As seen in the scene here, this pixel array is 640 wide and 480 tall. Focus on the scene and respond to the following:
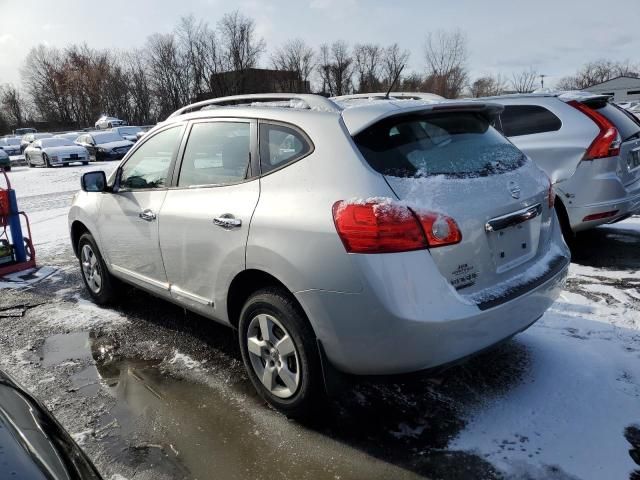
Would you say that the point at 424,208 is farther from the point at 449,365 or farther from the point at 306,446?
the point at 306,446

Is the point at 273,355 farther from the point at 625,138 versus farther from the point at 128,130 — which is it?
the point at 128,130

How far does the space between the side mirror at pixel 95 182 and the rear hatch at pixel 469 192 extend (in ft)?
8.88

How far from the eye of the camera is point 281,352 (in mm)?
2801

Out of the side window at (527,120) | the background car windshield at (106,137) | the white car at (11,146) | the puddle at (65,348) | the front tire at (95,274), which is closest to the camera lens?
the puddle at (65,348)

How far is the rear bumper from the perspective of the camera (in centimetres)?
231

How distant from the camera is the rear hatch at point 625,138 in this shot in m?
5.21

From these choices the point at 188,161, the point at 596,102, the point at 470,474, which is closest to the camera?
the point at 470,474

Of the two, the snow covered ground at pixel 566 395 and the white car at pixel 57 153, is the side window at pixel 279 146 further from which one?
the white car at pixel 57 153

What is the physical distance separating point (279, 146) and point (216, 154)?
0.62 metres

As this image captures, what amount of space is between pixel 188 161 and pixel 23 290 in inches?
134

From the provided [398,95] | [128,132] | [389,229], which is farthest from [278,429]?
[128,132]

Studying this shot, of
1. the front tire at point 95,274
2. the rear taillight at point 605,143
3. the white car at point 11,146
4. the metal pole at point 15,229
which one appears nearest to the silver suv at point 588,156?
the rear taillight at point 605,143

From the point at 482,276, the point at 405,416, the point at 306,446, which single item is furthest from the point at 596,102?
the point at 306,446

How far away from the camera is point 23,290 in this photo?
571cm
